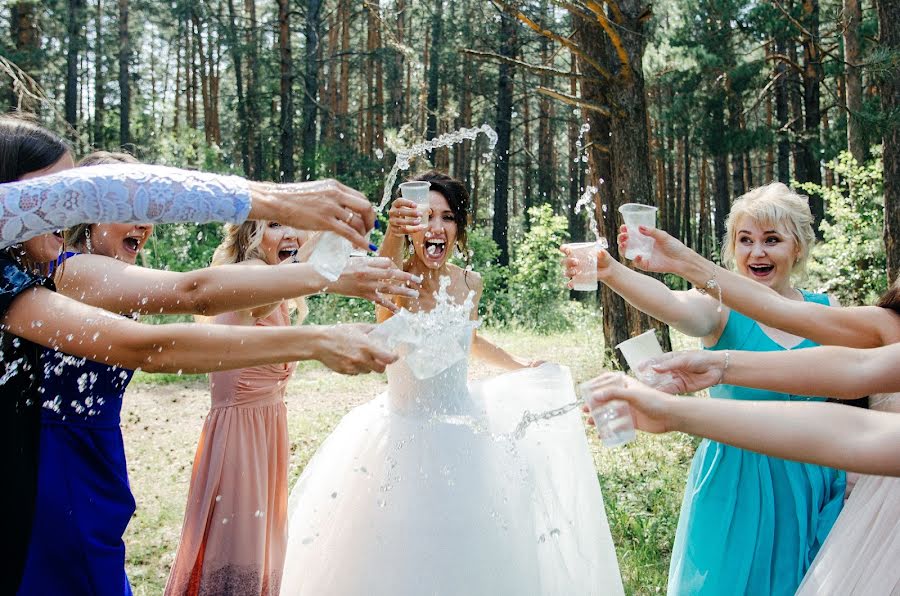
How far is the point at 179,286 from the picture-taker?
2.39m

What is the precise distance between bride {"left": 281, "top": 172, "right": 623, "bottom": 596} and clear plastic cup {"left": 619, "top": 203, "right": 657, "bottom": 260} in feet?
2.89

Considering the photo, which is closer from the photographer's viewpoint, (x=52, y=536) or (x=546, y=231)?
(x=52, y=536)

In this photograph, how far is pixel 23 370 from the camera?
194 cm

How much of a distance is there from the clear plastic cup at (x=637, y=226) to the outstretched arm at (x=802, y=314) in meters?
0.11

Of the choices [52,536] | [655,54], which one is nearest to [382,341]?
[52,536]

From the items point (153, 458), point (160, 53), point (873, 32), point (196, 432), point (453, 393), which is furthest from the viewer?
point (160, 53)

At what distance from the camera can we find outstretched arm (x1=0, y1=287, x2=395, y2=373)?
188 centimetres

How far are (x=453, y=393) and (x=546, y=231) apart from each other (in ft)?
40.8

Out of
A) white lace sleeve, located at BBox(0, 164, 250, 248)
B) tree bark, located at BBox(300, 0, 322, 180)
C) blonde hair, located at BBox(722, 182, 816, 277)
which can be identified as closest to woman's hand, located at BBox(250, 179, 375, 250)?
white lace sleeve, located at BBox(0, 164, 250, 248)

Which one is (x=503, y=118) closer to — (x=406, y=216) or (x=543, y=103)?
(x=543, y=103)

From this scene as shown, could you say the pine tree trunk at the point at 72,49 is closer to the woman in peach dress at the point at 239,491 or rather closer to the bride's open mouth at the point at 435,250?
the bride's open mouth at the point at 435,250

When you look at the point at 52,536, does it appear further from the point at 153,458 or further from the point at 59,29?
the point at 59,29

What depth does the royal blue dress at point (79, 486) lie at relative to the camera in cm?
211

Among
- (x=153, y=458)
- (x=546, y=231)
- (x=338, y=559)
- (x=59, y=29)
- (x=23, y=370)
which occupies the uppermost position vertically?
(x=59, y=29)
